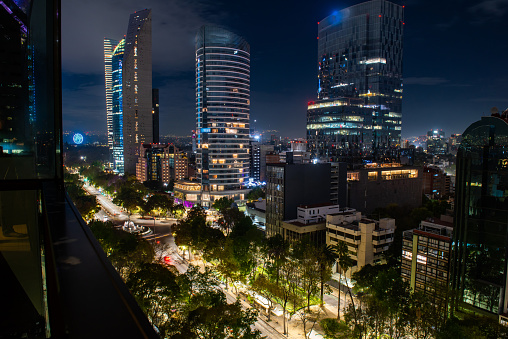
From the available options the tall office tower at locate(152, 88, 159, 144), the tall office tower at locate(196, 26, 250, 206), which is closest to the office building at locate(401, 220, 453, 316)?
the tall office tower at locate(196, 26, 250, 206)

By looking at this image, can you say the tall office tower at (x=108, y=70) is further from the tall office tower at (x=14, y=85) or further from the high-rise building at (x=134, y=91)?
the tall office tower at (x=14, y=85)

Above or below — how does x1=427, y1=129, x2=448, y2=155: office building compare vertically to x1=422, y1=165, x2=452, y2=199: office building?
above

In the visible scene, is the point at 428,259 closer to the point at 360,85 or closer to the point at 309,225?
the point at 309,225

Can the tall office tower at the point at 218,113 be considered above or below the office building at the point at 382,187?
above

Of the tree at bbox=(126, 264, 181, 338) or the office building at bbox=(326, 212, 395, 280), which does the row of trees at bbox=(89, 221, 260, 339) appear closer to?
the tree at bbox=(126, 264, 181, 338)

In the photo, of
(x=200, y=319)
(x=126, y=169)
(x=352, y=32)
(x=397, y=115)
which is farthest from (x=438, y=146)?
(x=200, y=319)

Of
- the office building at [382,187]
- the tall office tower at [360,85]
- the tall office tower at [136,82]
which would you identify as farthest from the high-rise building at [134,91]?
the office building at [382,187]

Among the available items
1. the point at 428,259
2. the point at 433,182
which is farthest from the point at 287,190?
the point at 433,182
